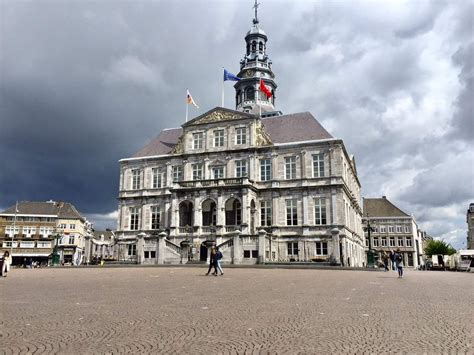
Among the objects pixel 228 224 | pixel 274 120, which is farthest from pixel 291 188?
pixel 274 120

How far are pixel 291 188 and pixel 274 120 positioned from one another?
1163 cm

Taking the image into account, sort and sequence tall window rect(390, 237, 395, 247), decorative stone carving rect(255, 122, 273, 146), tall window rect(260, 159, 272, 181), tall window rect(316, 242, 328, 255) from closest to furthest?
tall window rect(316, 242, 328, 255) → tall window rect(260, 159, 272, 181) → decorative stone carving rect(255, 122, 273, 146) → tall window rect(390, 237, 395, 247)

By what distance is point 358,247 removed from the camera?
2315 inches

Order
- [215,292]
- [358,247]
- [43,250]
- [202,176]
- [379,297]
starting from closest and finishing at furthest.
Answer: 1. [379,297]
2. [215,292]
3. [202,176]
4. [358,247]
5. [43,250]

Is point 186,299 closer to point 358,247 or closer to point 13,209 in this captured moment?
point 358,247

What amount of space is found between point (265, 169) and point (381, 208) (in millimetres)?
48879

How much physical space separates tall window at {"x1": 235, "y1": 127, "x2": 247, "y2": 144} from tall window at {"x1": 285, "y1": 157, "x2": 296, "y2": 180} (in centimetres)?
585

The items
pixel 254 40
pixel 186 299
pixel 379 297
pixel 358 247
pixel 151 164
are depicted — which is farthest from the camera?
pixel 254 40

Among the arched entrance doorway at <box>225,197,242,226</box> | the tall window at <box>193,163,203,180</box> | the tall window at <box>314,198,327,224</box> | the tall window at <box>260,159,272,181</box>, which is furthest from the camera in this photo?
the tall window at <box>193,163,203,180</box>

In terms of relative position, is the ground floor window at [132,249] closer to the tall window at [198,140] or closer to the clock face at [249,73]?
the tall window at [198,140]

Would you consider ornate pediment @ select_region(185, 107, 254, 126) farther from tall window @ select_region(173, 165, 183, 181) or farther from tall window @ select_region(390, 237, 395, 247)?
tall window @ select_region(390, 237, 395, 247)

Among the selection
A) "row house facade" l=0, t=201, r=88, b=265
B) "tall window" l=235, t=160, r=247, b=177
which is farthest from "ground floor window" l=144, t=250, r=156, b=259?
"row house facade" l=0, t=201, r=88, b=265

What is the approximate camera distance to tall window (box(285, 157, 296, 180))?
4825cm

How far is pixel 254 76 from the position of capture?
6581 cm
